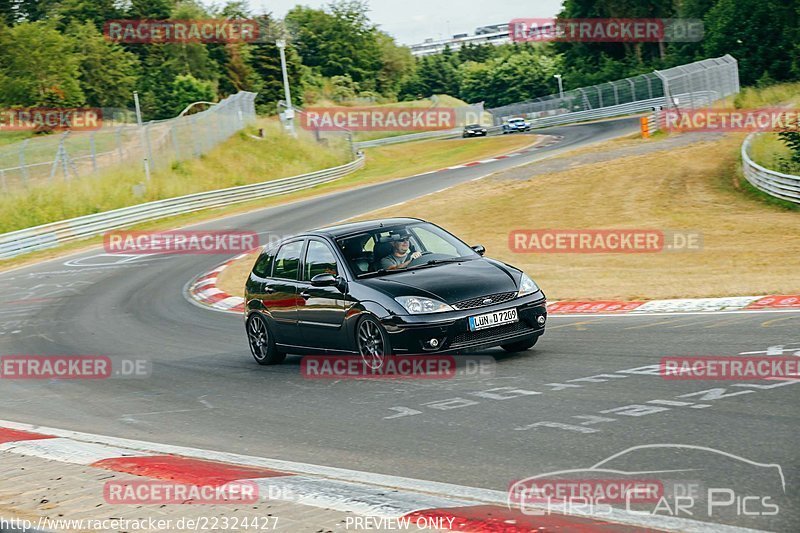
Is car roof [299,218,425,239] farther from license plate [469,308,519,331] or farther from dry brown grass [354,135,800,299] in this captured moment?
dry brown grass [354,135,800,299]

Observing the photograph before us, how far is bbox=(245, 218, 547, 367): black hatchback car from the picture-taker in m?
9.83

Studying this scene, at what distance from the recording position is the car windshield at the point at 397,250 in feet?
35.5

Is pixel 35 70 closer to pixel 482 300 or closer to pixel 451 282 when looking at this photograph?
pixel 451 282

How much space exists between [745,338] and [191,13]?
124696mm

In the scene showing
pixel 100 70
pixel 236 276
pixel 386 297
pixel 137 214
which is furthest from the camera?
pixel 100 70

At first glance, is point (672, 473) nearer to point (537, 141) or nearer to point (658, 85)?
point (537, 141)

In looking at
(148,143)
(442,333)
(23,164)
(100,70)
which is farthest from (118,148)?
(100,70)

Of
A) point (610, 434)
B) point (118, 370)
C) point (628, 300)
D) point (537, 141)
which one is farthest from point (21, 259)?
point (537, 141)

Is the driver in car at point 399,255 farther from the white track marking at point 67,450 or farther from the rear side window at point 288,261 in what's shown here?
the white track marking at point 67,450

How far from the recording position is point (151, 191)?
144 ft

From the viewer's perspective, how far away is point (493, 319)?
32.5ft

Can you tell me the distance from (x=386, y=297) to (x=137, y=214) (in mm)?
30992

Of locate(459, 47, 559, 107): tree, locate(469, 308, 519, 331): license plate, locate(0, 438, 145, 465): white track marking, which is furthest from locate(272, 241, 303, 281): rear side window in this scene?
locate(459, 47, 559, 107): tree

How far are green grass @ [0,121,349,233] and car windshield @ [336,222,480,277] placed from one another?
29836 mm
